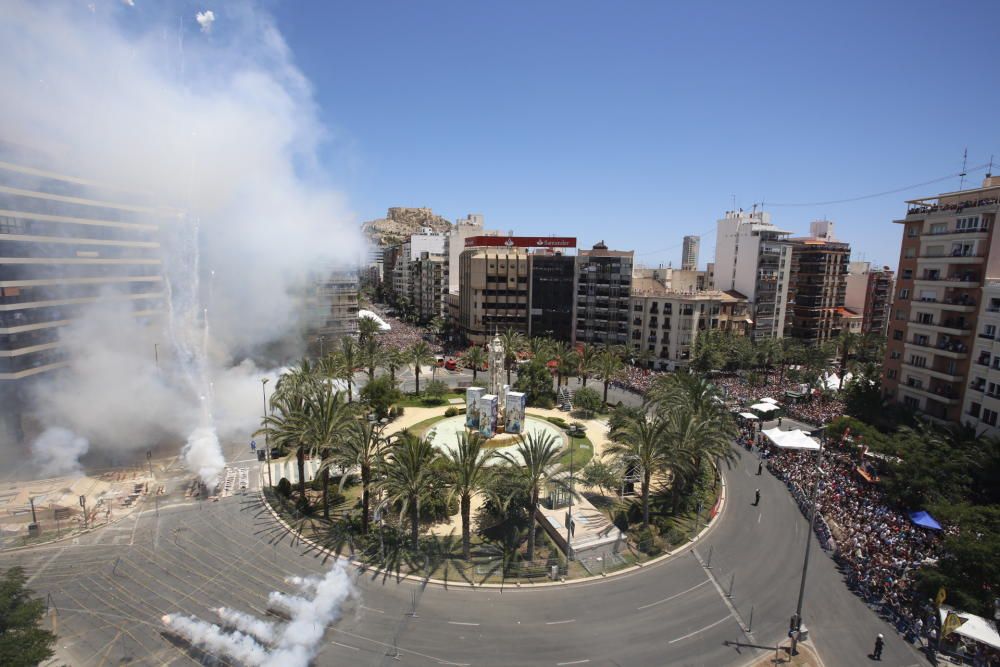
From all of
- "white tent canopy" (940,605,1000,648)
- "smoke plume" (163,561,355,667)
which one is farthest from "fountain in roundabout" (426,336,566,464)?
"white tent canopy" (940,605,1000,648)

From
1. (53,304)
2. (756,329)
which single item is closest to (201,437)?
(53,304)

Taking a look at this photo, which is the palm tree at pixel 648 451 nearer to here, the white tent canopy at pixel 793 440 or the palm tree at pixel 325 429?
the white tent canopy at pixel 793 440

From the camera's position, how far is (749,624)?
2602cm

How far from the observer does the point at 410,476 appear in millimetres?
29453

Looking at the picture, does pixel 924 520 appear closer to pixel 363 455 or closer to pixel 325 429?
pixel 363 455

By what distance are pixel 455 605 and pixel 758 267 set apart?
85184 millimetres

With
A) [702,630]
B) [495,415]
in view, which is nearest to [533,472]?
[702,630]

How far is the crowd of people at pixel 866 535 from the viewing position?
92.2 ft

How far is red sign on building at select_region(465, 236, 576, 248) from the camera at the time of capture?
9819 centimetres

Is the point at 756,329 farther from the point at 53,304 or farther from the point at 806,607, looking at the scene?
the point at 53,304

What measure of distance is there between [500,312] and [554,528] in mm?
67136

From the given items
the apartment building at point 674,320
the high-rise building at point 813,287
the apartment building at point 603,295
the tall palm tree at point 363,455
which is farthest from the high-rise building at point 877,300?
the tall palm tree at point 363,455

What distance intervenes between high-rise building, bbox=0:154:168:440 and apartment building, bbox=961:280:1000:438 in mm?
78044

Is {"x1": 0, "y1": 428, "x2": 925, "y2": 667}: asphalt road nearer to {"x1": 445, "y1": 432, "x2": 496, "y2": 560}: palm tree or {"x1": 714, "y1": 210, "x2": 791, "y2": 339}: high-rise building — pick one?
{"x1": 445, "y1": 432, "x2": 496, "y2": 560}: palm tree
